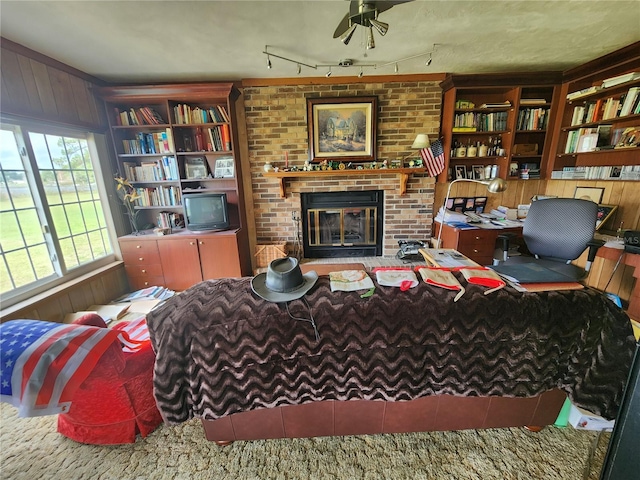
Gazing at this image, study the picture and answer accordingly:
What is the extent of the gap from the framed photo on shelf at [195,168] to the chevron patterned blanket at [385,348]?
93.2 inches

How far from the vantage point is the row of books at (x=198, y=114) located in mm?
2826

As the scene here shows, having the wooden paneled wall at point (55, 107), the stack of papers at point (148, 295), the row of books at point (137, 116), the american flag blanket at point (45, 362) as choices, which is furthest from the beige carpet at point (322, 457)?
the row of books at point (137, 116)

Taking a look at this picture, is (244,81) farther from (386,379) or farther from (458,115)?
(386,379)

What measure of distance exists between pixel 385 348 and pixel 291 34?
2.37m

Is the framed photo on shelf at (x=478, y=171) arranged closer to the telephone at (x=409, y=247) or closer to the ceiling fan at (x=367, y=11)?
the telephone at (x=409, y=247)

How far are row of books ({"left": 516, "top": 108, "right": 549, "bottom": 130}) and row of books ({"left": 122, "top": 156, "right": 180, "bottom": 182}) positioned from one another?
4.24m

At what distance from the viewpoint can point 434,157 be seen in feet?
9.93

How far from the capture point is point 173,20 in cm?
172

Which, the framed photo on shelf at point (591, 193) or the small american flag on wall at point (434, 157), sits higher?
the small american flag on wall at point (434, 157)

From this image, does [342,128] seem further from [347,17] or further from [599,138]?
[599,138]

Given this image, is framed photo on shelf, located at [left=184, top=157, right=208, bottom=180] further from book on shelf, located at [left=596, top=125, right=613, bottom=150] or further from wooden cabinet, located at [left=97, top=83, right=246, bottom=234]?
book on shelf, located at [left=596, top=125, right=613, bottom=150]

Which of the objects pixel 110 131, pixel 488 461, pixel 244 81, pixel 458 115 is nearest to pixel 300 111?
pixel 244 81

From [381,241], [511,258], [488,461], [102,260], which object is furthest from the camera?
[381,241]

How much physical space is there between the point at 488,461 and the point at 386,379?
0.69 m
